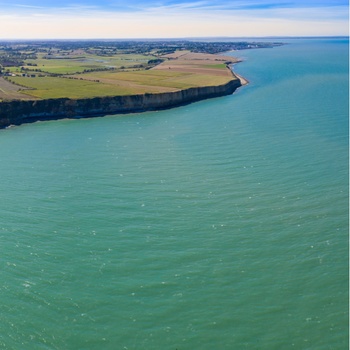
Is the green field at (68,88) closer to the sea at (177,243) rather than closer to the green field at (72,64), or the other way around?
the sea at (177,243)

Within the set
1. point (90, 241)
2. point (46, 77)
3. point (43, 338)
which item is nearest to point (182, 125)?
point (90, 241)

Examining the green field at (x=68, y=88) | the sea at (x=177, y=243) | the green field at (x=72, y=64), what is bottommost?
the sea at (x=177, y=243)

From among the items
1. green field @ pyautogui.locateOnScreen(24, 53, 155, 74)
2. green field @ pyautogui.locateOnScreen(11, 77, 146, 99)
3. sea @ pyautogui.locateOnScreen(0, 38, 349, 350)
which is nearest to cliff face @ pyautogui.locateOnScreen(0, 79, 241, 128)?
green field @ pyautogui.locateOnScreen(11, 77, 146, 99)

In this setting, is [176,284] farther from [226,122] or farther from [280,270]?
[226,122]

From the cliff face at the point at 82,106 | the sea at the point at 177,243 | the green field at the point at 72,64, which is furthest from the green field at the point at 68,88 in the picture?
the green field at the point at 72,64

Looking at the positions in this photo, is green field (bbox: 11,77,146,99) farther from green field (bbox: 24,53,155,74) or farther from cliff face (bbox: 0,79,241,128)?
green field (bbox: 24,53,155,74)
